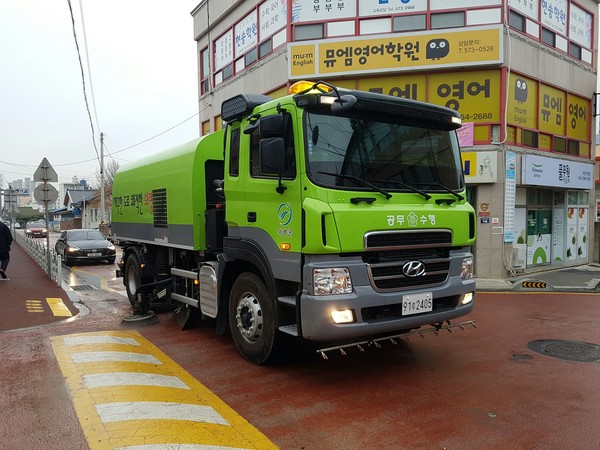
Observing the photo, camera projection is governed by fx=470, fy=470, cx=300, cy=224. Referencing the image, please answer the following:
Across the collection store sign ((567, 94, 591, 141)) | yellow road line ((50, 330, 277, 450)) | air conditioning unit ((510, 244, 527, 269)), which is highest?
store sign ((567, 94, 591, 141))

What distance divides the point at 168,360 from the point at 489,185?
10701 mm

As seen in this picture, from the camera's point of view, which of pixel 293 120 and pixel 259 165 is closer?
pixel 293 120

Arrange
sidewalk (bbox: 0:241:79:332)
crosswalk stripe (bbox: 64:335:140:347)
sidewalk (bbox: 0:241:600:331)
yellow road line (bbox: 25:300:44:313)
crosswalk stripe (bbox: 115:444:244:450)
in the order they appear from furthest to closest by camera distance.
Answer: yellow road line (bbox: 25:300:44:313) < sidewalk (bbox: 0:241:600:331) < sidewalk (bbox: 0:241:79:332) < crosswalk stripe (bbox: 64:335:140:347) < crosswalk stripe (bbox: 115:444:244:450)

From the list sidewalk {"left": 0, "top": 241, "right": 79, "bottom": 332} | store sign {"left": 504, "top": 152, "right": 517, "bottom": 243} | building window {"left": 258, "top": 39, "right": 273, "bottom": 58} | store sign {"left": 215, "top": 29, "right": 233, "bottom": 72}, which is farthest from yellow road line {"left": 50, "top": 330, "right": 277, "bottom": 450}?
store sign {"left": 215, "top": 29, "right": 233, "bottom": 72}

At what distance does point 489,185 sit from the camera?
1334 cm

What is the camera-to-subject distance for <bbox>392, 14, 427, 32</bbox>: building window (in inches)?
532

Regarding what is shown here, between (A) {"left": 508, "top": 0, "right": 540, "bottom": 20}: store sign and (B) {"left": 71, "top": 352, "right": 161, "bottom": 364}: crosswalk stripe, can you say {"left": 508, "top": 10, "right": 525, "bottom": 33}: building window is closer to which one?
(A) {"left": 508, "top": 0, "right": 540, "bottom": 20}: store sign

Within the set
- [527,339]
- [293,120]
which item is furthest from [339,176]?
[527,339]

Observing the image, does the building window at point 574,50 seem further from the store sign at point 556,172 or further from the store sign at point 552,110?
the store sign at point 556,172

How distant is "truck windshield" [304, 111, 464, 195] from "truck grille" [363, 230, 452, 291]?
19.4 inches

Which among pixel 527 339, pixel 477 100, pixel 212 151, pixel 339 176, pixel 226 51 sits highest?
pixel 226 51

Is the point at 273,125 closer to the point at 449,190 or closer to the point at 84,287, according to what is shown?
the point at 449,190

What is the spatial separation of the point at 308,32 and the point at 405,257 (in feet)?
37.5

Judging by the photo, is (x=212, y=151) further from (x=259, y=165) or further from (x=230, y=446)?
(x=230, y=446)
